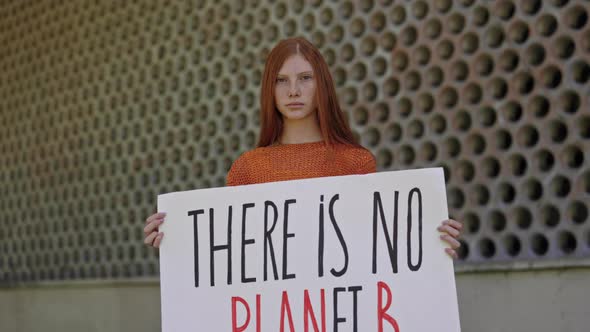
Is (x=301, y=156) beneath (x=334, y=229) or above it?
above

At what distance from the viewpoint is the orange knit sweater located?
2.09 m

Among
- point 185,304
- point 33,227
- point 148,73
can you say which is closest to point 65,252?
point 33,227

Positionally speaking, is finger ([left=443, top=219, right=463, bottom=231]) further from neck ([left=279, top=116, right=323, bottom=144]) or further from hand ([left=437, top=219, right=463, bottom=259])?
neck ([left=279, top=116, right=323, bottom=144])

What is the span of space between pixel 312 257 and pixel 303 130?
313 millimetres

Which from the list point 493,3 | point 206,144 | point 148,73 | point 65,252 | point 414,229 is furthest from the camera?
point 65,252

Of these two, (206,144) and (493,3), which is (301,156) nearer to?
(493,3)

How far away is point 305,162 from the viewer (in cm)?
210

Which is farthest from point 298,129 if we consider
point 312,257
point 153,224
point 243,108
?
point 243,108

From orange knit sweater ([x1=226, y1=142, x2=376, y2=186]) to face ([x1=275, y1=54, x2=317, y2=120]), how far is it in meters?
0.09

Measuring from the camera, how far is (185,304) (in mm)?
2102

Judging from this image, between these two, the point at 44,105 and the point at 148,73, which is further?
the point at 44,105

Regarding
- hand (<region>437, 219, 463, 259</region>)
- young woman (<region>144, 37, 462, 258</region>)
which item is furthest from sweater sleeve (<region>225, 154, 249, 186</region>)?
hand (<region>437, 219, 463, 259</region>)

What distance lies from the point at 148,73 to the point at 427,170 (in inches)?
157

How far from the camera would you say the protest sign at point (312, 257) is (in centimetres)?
196
